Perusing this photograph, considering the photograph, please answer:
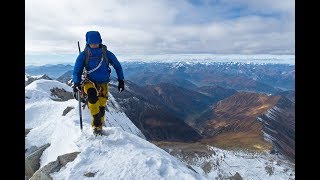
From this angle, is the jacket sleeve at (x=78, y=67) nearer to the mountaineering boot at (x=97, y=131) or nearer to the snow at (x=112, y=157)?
the mountaineering boot at (x=97, y=131)

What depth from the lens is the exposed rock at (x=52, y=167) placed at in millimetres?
11844

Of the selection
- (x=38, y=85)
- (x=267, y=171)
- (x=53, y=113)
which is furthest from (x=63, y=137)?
(x=267, y=171)

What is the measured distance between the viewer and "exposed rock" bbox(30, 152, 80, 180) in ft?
38.9

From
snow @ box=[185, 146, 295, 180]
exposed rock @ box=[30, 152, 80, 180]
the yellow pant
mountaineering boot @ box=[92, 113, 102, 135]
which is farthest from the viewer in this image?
snow @ box=[185, 146, 295, 180]

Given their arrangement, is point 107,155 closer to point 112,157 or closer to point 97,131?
point 112,157

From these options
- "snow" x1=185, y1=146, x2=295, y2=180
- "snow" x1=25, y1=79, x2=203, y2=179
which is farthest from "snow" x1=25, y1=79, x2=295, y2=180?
"snow" x1=185, y1=146, x2=295, y2=180

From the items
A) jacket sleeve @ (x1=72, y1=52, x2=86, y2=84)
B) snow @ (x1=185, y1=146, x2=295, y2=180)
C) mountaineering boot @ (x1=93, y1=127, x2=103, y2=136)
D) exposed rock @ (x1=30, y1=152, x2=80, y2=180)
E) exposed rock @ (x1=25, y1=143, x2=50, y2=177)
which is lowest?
snow @ (x1=185, y1=146, x2=295, y2=180)

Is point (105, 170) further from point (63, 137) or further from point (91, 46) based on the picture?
point (63, 137)

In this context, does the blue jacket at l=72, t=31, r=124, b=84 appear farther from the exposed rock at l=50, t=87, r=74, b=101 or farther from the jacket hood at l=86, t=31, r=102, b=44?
the exposed rock at l=50, t=87, r=74, b=101

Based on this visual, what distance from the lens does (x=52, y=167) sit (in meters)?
12.3

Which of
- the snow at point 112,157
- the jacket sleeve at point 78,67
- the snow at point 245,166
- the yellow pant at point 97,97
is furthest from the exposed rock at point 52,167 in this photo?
the snow at point 245,166

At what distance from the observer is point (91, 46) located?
1373 cm

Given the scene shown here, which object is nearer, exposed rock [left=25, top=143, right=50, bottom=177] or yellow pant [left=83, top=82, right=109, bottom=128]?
yellow pant [left=83, top=82, right=109, bottom=128]
